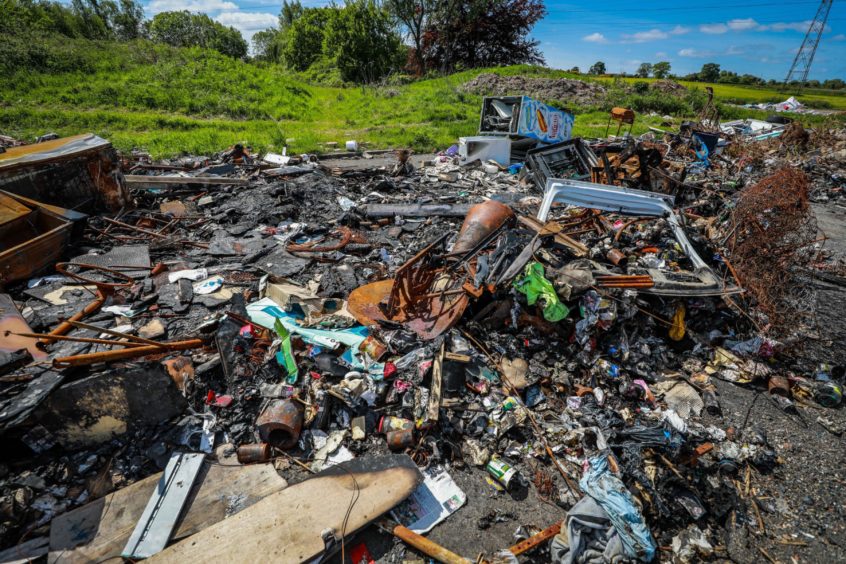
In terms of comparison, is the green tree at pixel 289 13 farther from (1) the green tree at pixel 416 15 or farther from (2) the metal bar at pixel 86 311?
(2) the metal bar at pixel 86 311

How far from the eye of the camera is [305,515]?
2521mm

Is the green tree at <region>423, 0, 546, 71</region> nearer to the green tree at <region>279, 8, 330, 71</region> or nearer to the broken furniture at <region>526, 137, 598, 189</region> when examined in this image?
the green tree at <region>279, 8, 330, 71</region>

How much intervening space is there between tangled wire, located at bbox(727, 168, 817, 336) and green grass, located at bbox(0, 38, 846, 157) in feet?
33.0

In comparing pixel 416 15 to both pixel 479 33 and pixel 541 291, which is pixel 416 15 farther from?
pixel 541 291

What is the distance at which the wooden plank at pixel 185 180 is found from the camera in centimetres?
781

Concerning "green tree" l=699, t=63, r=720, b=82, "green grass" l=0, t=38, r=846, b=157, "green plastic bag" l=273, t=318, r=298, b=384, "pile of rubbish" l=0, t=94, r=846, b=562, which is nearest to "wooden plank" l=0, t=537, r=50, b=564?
"pile of rubbish" l=0, t=94, r=846, b=562

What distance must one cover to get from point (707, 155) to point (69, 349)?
48.7 feet

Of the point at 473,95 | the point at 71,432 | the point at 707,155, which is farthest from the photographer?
the point at 473,95

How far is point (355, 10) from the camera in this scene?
26.9 m

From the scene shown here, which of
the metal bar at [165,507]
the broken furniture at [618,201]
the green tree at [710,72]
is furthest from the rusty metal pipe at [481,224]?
the green tree at [710,72]

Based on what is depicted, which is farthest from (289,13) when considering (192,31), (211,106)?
(211,106)

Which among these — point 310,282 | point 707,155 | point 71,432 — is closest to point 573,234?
point 310,282

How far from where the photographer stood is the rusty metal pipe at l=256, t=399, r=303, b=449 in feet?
9.84

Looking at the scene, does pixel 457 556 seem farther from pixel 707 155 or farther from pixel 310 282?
pixel 707 155
